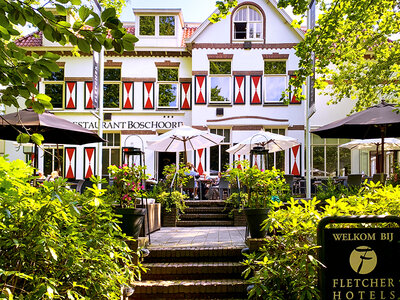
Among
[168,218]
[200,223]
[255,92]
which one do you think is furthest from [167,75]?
[168,218]

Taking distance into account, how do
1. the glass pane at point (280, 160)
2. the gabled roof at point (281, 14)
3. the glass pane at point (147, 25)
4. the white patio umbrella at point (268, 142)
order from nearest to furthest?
1. the white patio umbrella at point (268, 142)
2. the gabled roof at point (281, 14)
3. the glass pane at point (280, 160)
4. the glass pane at point (147, 25)

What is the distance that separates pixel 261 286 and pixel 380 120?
5.67 m

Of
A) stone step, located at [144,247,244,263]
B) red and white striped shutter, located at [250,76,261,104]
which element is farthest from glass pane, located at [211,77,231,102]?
stone step, located at [144,247,244,263]

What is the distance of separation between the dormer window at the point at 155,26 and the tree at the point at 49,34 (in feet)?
62.2

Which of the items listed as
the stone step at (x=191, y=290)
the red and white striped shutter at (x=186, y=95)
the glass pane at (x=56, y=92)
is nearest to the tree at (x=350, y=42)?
the stone step at (x=191, y=290)

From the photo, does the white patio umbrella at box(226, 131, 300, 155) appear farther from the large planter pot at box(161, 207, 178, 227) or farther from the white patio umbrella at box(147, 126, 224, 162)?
the large planter pot at box(161, 207, 178, 227)

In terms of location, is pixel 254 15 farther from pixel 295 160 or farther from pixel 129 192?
pixel 129 192

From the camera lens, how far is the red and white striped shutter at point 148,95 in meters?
20.0

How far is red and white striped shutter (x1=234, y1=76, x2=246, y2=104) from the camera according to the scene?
778 inches

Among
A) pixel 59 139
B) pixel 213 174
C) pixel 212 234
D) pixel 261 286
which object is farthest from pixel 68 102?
pixel 261 286

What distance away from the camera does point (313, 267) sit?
3.50m

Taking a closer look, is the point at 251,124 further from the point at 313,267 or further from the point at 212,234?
the point at 313,267

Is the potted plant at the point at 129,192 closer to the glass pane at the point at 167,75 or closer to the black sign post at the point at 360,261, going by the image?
the black sign post at the point at 360,261

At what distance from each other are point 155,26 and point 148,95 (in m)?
3.20
